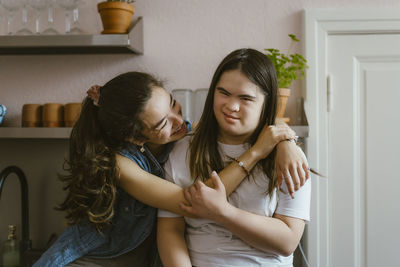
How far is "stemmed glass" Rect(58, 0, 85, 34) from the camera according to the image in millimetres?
1616

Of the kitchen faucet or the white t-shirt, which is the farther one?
the kitchen faucet

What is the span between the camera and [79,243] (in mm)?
1199

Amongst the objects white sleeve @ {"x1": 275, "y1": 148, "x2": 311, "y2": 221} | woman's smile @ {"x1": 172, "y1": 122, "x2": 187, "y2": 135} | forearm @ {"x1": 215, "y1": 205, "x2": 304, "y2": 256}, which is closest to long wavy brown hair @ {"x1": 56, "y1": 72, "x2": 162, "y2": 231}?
woman's smile @ {"x1": 172, "y1": 122, "x2": 187, "y2": 135}

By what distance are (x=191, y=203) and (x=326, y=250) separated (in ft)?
3.16

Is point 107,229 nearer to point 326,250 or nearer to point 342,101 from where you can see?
point 326,250

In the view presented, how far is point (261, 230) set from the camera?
3.28ft

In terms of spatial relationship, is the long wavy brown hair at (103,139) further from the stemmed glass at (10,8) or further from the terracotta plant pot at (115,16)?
the stemmed glass at (10,8)

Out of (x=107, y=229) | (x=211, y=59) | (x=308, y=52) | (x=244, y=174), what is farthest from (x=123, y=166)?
(x=308, y=52)

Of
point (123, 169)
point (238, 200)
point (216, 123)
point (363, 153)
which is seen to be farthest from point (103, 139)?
point (363, 153)

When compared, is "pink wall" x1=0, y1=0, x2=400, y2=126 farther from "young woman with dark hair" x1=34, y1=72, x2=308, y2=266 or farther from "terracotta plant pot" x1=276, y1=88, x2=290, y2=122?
"young woman with dark hair" x1=34, y1=72, x2=308, y2=266

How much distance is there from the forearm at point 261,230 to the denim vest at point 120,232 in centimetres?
30

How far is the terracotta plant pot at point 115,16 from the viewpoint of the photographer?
154 cm

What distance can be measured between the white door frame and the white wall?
0.05 meters

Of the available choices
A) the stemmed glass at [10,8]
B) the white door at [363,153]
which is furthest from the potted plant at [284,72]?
the stemmed glass at [10,8]
